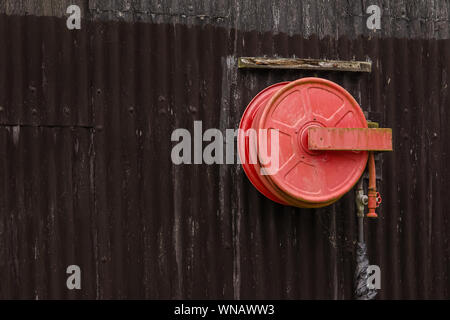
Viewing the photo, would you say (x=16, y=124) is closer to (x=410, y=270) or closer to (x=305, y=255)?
(x=305, y=255)

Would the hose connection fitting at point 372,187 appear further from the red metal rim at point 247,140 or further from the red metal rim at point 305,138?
the red metal rim at point 247,140

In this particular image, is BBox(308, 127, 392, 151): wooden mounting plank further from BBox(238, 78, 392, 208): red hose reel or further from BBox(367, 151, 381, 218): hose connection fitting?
BBox(367, 151, 381, 218): hose connection fitting

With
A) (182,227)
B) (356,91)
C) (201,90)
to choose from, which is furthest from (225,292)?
(356,91)

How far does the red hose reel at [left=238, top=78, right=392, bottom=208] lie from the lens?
536cm

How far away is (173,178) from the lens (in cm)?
561

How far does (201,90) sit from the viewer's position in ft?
18.7

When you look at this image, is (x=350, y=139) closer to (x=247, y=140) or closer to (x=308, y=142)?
(x=308, y=142)

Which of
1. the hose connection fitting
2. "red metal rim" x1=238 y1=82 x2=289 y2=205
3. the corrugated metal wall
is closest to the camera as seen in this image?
the corrugated metal wall

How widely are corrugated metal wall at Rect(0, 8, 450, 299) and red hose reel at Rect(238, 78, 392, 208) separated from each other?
12.6 inches

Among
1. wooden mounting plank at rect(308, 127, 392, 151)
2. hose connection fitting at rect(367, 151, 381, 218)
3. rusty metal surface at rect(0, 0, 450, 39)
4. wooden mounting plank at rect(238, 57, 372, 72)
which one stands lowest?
hose connection fitting at rect(367, 151, 381, 218)

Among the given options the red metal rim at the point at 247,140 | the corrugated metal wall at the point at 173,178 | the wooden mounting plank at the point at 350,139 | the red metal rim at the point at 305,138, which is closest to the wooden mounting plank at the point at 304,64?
the corrugated metal wall at the point at 173,178

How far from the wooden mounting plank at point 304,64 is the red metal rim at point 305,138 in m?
0.39

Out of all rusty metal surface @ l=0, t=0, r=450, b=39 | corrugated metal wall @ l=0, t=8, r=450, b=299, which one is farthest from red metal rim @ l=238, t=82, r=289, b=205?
rusty metal surface @ l=0, t=0, r=450, b=39

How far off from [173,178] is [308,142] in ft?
3.76
